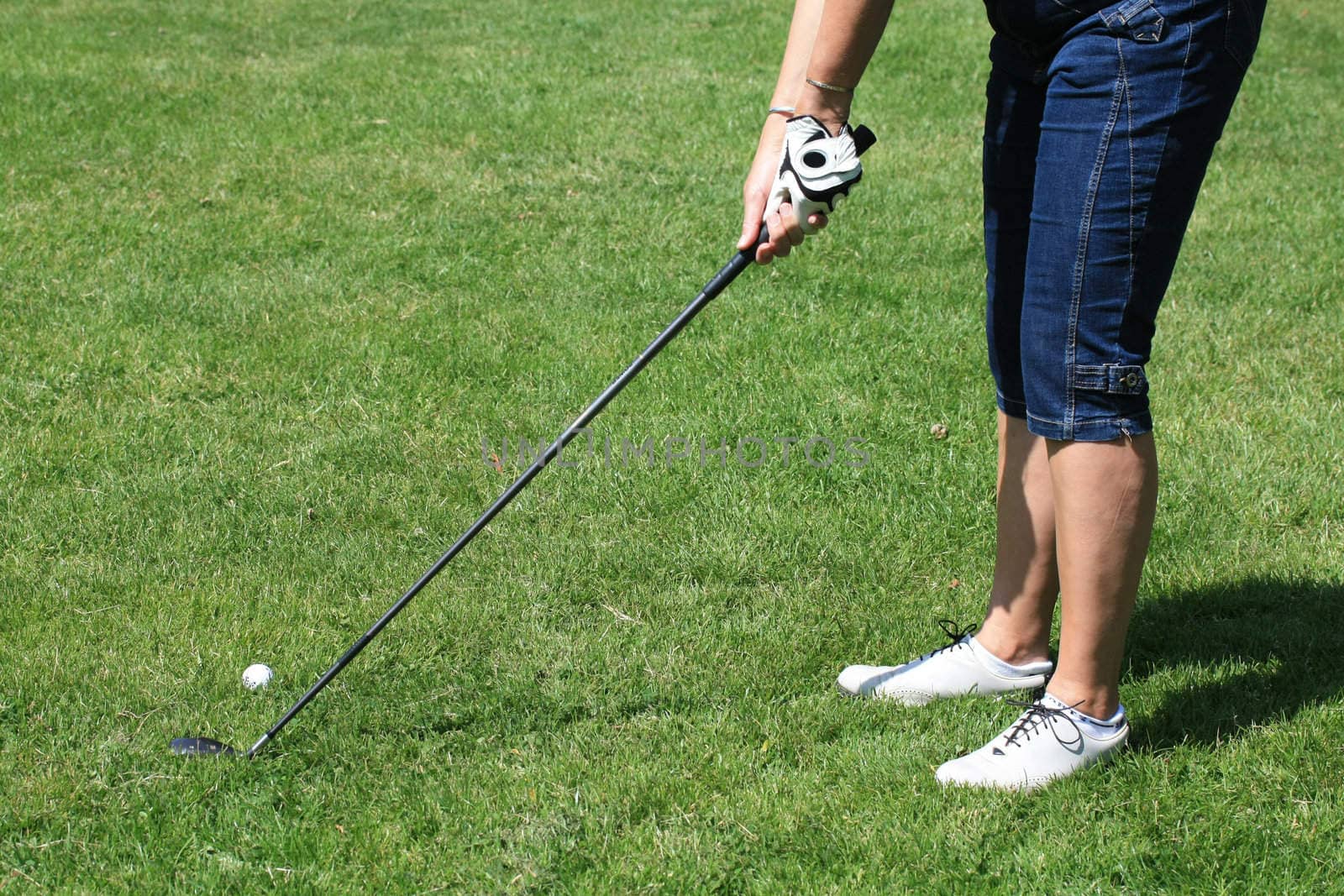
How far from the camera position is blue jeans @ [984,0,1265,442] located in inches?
88.9

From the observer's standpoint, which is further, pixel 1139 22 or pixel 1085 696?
pixel 1085 696

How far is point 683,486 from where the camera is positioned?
4.02 metres

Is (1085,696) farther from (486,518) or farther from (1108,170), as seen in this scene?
(486,518)

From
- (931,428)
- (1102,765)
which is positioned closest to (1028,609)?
(1102,765)

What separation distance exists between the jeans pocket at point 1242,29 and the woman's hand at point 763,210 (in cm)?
78

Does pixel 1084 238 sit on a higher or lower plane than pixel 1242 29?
lower

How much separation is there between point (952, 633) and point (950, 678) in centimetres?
18

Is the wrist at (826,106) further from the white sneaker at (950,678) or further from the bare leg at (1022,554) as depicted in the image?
the white sneaker at (950,678)

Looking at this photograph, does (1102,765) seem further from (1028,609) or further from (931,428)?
(931,428)

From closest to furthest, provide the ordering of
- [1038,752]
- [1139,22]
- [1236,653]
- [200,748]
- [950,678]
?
1. [1139,22]
2. [1038,752]
3. [200,748]
4. [950,678]
5. [1236,653]

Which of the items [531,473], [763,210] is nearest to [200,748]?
[531,473]

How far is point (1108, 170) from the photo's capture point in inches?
91.1

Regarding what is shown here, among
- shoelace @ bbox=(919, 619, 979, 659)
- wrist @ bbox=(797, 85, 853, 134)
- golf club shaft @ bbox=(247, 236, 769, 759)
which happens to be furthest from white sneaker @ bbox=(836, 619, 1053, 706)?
wrist @ bbox=(797, 85, 853, 134)

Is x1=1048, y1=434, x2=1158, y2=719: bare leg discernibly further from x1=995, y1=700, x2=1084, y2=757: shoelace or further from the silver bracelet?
the silver bracelet
